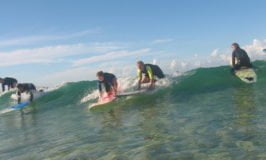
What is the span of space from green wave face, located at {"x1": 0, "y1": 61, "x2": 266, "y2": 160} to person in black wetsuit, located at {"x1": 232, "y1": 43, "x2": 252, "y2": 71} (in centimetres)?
152

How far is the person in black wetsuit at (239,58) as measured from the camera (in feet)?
65.5

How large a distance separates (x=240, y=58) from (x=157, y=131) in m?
11.2

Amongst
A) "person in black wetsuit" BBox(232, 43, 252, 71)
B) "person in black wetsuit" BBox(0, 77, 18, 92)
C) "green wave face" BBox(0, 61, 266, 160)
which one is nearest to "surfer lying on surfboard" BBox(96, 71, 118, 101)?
"green wave face" BBox(0, 61, 266, 160)

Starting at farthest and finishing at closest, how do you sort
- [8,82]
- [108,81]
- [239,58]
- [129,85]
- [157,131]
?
[8,82], [129,85], [239,58], [108,81], [157,131]

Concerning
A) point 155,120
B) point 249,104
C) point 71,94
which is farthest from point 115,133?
point 71,94

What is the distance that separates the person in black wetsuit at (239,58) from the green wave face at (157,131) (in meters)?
1.52

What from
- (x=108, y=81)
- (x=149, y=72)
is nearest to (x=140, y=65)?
(x=149, y=72)

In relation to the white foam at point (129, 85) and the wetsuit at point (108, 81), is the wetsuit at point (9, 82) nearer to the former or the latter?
the white foam at point (129, 85)

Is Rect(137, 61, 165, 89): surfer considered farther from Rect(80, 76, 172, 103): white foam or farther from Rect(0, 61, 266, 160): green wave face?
Rect(80, 76, 172, 103): white foam

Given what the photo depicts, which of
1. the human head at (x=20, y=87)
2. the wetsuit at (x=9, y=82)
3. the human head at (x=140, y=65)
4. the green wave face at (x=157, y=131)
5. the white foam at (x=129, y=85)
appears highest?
the human head at (x=140, y=65)

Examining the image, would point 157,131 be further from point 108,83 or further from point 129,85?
point 129,85

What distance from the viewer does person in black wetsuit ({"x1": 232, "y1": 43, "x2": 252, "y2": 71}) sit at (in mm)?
19969

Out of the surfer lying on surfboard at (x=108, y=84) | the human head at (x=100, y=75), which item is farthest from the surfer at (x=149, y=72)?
the human head at (x=100, y=75)

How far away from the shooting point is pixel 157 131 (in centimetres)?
1038
